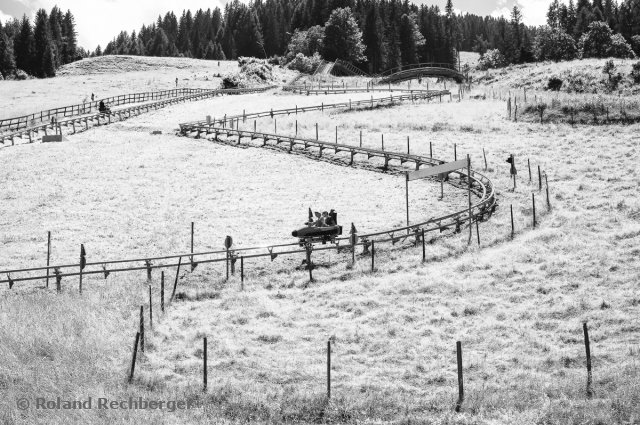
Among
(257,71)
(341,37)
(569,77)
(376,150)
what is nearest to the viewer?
(376,150)

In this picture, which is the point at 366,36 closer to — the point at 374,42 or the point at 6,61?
the point at 374,42

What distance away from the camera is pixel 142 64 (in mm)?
144125

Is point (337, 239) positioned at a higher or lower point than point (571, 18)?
lower

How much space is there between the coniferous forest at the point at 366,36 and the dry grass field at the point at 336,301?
7568 centimetres

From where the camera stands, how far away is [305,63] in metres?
120

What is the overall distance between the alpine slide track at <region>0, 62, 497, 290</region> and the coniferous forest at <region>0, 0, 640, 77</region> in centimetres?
2232

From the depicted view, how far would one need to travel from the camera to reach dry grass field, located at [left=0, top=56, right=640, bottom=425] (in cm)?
1648

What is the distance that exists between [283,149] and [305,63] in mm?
67591

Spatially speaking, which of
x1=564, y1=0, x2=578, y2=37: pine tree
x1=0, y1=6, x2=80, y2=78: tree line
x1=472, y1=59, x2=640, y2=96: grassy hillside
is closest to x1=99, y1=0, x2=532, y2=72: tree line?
x1=564, y1=0, x2=578, y2=37: pine tree

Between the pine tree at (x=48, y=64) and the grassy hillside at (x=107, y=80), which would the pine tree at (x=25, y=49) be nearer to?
the pine tree at (x=48, y=64)

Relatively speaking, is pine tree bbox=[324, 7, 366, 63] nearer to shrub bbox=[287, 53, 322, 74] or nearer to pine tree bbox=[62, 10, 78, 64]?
Result: shrub bbox=[287, 53, 322, 74]

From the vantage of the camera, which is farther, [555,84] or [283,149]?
[555,84]

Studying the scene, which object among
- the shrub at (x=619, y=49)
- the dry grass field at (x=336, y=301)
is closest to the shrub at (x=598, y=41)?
the shrub at (x=619, y=49)

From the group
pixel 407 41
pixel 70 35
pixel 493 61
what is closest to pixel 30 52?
pixel 70 35
